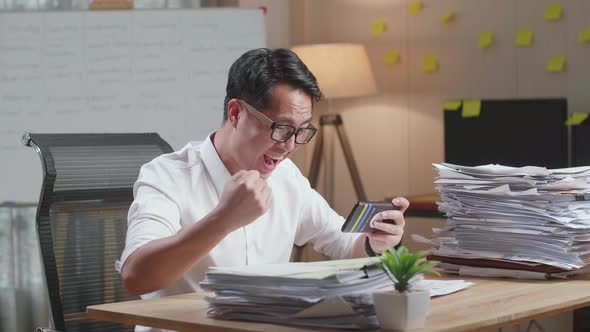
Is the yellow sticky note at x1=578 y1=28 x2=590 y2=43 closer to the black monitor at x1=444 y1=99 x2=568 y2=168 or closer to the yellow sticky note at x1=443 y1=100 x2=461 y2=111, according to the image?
the black monitor at x1=444 y1=99 x2=568 y2=168

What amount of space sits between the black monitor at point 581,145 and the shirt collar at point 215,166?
7.35 ft

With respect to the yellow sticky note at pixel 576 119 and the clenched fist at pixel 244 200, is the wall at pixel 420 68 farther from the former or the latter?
the clenched fist at pixel 244 200

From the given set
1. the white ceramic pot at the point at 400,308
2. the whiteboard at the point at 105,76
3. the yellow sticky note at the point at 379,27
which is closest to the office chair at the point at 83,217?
the white ceramic pot at the point at 400,308

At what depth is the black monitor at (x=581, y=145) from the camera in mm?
3721

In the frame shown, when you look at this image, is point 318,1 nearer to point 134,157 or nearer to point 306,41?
point 306,41

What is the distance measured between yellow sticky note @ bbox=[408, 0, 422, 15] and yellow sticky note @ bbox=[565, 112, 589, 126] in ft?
3.22

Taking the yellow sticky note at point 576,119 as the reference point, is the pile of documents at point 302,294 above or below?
below

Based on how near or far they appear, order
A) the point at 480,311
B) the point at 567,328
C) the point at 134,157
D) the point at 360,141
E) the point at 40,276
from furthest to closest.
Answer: the point at 360,141
the point at 40,276
the point at 567,328
the point at 134,157
the point at 480,311

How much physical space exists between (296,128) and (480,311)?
1.66ft

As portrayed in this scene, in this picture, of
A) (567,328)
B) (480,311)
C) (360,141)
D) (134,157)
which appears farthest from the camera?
(360,141)

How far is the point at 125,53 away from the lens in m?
3.72

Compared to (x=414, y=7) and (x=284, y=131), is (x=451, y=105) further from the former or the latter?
(x=284, y=131)

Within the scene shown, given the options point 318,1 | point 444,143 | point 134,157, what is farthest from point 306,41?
point 134,157

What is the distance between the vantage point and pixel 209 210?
1.84 m
